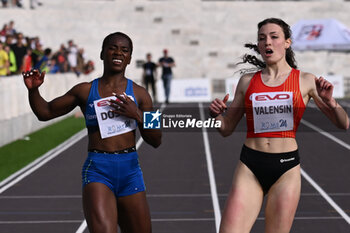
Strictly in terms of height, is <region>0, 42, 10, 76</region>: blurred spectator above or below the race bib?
below

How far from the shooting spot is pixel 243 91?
620 cm

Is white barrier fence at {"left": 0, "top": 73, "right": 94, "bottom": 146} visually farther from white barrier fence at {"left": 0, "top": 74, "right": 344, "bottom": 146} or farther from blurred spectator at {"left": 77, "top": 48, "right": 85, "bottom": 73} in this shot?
blurred spectator at {"left": 77, "top": 48, "right": 85, "bottom": 73}

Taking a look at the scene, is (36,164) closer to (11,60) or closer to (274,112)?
(11,60)

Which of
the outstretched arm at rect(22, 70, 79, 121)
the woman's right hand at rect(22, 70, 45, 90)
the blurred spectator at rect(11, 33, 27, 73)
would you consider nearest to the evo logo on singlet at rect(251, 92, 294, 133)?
the outstretched arm at rect(22, 70, 79, 121)

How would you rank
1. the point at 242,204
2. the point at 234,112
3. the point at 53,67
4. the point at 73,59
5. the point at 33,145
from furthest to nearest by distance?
the point at 73,59
the point at 53,67
the point at 33,145
the point at 234,112
the point at 242,204

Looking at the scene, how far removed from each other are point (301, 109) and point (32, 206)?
610cm

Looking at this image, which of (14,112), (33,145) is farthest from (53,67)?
(33,145)

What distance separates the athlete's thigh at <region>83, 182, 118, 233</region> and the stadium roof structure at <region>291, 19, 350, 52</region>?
99.8 feet

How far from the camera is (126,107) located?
6.00 metres

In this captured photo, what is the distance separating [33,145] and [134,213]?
13.6 metres

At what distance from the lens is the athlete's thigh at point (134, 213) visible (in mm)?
6105

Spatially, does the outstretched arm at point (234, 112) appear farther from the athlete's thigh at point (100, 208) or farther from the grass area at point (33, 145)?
the grass area at point (33, 145)

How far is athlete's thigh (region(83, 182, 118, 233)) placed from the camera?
586cm

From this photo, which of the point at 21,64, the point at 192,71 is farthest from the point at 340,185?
the point at 192,71
